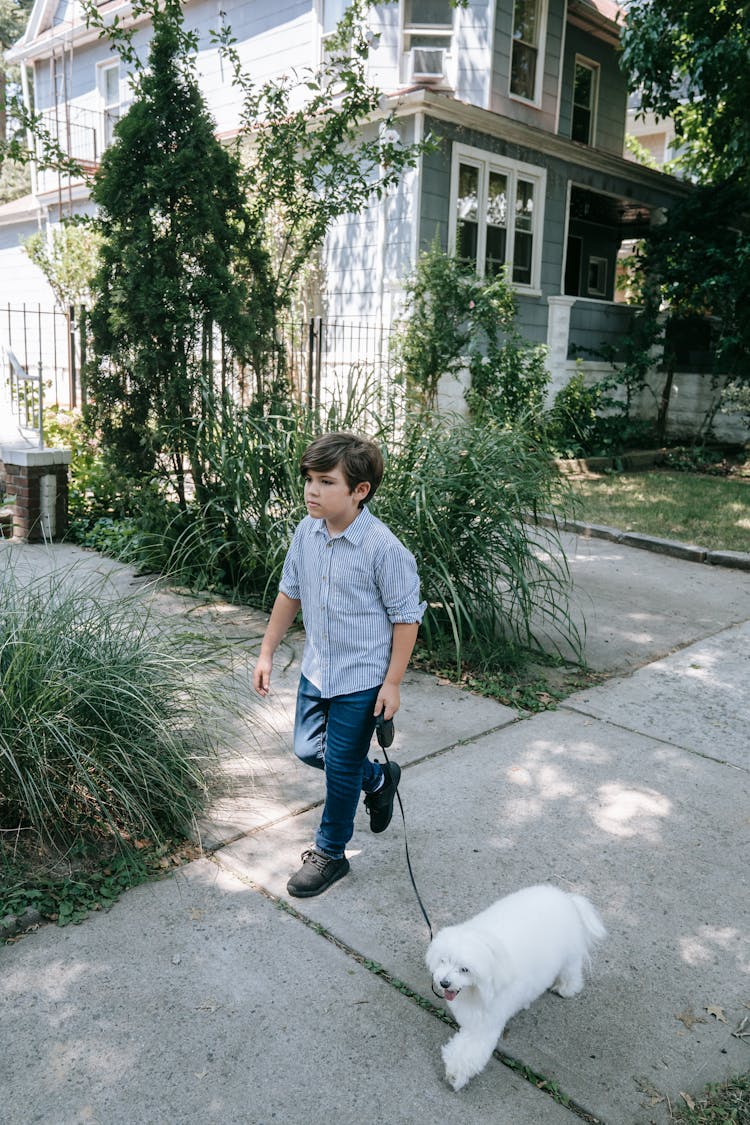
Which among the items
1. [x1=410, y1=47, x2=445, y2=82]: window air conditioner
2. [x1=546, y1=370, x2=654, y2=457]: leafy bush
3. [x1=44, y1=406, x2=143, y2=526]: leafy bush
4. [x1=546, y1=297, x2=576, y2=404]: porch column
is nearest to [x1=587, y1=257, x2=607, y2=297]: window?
[x1=546, y1=297, x2=576, y2=404]: porch column

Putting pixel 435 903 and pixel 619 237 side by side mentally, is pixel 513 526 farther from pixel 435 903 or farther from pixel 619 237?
pixel 619 237

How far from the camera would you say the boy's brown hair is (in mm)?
2914

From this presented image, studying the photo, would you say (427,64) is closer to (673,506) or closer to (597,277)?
(597,277)

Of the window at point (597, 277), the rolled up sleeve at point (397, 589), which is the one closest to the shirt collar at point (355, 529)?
the rolled up sleeve at point (397, 589)

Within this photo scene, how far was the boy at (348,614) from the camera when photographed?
9.66 feet

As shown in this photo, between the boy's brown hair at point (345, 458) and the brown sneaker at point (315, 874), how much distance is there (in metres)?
1.26

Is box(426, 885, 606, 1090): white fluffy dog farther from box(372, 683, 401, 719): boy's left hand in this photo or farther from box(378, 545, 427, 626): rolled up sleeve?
box(378, 545, 427, 626): rolled up sleeve

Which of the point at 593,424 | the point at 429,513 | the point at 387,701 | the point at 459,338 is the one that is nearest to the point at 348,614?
the point at 387,701

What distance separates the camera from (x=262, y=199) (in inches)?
297

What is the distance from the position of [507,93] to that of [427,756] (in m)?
13.1

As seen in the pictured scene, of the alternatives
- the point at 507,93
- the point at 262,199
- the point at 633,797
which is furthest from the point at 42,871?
the point at 507,93

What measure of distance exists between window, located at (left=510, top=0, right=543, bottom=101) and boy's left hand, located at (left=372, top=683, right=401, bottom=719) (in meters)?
14.2

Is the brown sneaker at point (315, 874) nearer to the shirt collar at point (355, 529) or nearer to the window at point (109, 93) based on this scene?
the shirt collar at point (355, 529)

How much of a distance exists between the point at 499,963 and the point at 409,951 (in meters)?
0.58
